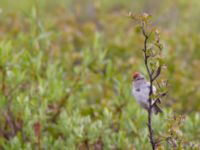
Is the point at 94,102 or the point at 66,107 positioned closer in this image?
the point at 66,107

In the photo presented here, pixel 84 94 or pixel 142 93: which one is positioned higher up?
pixel 142 93

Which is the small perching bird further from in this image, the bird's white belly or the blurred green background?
the blurred green background

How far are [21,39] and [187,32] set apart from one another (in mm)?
3186

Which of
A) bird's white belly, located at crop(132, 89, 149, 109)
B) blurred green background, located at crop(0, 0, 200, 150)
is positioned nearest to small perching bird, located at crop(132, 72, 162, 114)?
bird's white belly, located at crop(132, 89, 149, 109)

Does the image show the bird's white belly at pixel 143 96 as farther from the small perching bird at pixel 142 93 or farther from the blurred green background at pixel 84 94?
the blurred green background at pixel 84 94

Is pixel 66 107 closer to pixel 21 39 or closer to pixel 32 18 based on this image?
pixel 32 18

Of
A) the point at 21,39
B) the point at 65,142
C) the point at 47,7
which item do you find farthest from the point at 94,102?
the point at 47,7

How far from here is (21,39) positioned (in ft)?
22.3

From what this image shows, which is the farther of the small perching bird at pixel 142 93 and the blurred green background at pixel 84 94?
the blurred green background at pixel 84 94

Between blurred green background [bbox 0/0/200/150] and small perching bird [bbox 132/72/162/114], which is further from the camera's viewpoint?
blurred green background [bbox 0/0/200/150]

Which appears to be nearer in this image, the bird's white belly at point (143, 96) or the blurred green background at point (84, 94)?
the bird's white belly at point (143, 96)

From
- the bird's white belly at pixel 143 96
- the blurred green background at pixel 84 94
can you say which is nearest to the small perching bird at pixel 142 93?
the bird's white belly at pixel 143 96

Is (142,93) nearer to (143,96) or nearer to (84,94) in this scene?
(143,96)

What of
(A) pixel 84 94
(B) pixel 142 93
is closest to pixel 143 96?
(B) pixel 142 93
